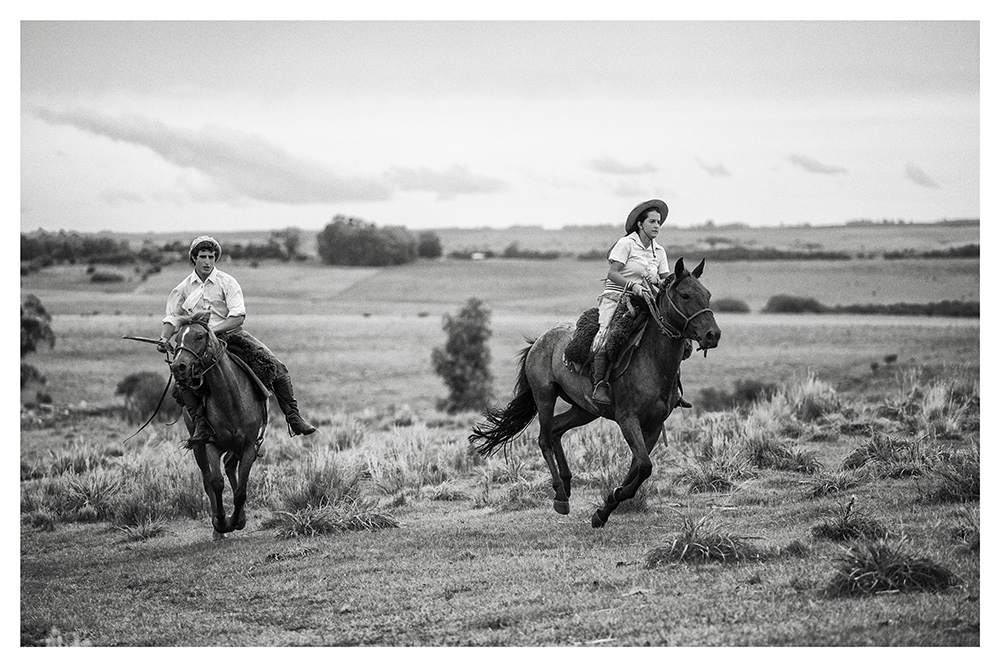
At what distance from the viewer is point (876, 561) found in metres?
7.24

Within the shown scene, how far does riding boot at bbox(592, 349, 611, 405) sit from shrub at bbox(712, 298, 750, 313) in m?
48.6

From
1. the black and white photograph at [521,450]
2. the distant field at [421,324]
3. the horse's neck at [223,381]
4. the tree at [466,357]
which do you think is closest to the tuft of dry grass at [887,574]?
the black and white photograph at [521,450]

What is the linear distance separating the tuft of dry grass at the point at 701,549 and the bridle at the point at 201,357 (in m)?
4.48

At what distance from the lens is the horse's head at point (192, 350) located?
9133mm

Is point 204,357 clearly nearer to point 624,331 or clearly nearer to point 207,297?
point 207,297

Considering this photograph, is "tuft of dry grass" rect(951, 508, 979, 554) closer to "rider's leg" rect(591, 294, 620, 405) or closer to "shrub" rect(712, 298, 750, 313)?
"rider's leg" rect(591, 294, 620, 405)

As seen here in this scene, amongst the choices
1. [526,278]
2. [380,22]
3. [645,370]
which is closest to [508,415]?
[645,370]

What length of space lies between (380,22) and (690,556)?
11.4m

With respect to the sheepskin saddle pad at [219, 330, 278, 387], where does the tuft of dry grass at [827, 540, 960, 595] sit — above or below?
below

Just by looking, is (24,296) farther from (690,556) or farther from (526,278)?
(690,556)

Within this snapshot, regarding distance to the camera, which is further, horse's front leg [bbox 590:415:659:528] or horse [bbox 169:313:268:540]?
horse [bbox 169:313:268:540]

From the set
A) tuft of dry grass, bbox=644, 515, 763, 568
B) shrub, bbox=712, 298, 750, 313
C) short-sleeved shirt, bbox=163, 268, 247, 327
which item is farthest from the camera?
shrub, bbox=712, 298, 750, 313

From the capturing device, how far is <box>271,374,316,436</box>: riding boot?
1053 centimetres

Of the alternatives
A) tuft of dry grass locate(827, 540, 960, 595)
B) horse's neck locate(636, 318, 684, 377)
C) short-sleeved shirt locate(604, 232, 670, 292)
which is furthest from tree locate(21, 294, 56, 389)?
tuft of dry grass locate(827, 540, 960, 595)
